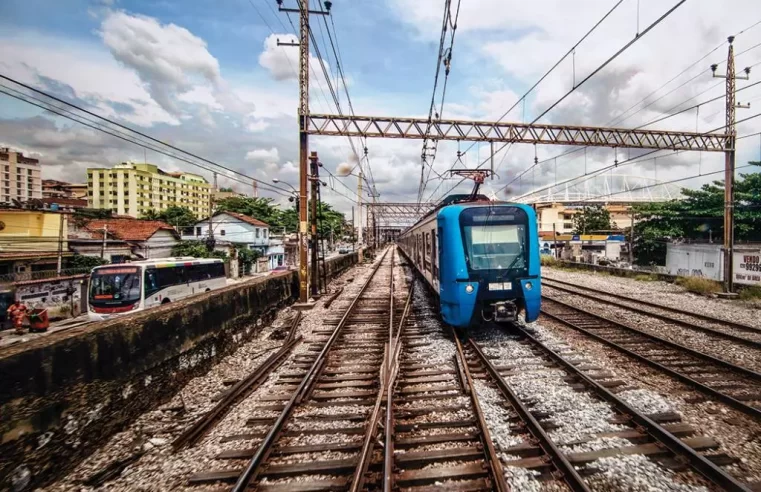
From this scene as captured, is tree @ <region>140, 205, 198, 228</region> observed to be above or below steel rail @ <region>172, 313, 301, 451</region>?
above

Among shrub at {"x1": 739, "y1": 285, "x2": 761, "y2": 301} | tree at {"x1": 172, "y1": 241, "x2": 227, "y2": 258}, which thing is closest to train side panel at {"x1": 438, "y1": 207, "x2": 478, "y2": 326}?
shrub at {"x1": 739, "y1": 285, "x2": 761, "y2": 301}

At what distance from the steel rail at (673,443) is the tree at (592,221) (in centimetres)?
4479

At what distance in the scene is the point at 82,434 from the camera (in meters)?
3.99

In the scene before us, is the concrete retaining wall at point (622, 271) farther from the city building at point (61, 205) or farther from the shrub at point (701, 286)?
the city building at point (61, 205)

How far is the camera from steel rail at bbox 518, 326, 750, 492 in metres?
3.19

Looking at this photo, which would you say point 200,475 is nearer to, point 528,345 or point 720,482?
point 720,482

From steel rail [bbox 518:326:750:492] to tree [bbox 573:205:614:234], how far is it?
44794 millimetres

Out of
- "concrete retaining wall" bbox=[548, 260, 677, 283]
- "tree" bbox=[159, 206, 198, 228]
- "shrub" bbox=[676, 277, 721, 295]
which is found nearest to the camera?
"shrub" bbox=[676, 277, 721, 295]

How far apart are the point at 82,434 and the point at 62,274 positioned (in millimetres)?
22639

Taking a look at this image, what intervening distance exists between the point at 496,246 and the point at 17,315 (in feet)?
65.3

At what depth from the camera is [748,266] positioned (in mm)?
17094

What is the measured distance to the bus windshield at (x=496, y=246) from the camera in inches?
288

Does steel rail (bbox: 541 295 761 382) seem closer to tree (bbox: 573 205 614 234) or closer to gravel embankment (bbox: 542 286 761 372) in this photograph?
gravel embankment (bbox: 542 286 761 372)

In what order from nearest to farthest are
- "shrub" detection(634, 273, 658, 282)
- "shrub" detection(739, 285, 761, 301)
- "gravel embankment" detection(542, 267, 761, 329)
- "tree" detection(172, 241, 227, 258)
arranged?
"gravel embankment" detection(542, 267, 761, 329) → "shrub" detection(739, 285, 761, 301) → "shrub" detection(634, 273, 658, 282) → "tree" detection(172, 241, 227, 258)
